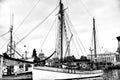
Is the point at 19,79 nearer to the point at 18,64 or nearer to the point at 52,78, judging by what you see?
the point at 18,64

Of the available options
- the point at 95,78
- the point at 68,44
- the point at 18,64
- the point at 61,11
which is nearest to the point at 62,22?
the point at 61,11

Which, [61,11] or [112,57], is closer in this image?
[61,11]

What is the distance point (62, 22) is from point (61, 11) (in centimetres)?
255

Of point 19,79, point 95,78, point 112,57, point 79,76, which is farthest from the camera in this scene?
point 112,57

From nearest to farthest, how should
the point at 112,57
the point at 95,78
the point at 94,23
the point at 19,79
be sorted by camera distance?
the point at 19,79 < the point at 95,78 < the point at 94,23 < the point at 112,57

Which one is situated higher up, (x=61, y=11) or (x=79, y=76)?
(x=61, y=11)

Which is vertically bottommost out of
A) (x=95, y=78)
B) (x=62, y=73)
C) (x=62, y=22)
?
(x=95, y=78)

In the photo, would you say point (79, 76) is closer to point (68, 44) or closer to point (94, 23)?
point (68, 44)

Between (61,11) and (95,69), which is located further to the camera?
(95,69)

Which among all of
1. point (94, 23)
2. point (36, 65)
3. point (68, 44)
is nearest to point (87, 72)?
point (68, 44)

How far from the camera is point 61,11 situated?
29.2m

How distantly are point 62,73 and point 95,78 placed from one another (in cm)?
1080

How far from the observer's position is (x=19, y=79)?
24.5 metres

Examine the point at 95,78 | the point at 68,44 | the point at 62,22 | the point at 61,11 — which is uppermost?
the point at 61,11
